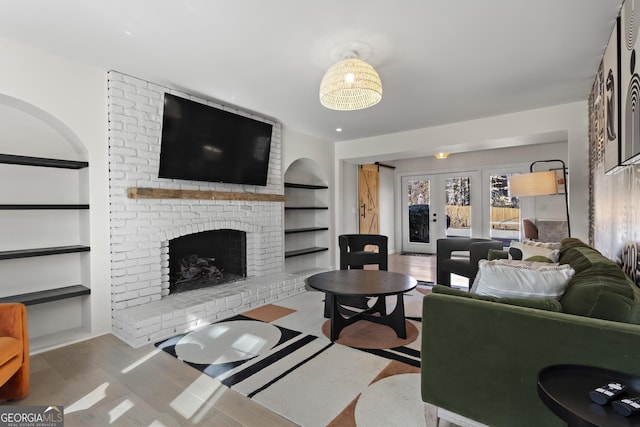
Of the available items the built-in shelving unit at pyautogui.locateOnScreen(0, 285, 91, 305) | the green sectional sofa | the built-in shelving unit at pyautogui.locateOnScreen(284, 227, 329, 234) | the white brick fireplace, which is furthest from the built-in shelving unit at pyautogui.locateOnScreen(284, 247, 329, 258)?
the green sectional sofa

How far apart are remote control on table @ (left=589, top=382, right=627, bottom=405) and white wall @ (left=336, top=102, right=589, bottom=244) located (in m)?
3.55

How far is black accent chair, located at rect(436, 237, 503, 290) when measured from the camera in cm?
386

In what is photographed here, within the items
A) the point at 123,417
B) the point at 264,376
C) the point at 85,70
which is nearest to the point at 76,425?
the point at 123,417

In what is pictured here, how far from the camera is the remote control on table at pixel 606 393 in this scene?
37.5 inches

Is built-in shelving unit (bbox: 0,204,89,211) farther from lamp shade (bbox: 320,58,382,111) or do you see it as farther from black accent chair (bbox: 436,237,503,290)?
black accent chair (bbox: 436,237,503,290)

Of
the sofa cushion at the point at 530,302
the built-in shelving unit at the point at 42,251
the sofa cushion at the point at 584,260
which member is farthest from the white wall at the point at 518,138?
the built-in shelving unit at the point at 42,251

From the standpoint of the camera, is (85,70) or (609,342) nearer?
(609,342)

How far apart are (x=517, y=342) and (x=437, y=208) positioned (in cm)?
670

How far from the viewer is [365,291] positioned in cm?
275

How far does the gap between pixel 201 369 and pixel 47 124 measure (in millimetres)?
2514

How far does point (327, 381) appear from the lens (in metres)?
2.21

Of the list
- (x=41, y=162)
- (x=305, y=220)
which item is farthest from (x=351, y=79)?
(x=305, y=220)

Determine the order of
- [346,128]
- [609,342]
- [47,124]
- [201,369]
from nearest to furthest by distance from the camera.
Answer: [609,342], [201,369], [47,124], [346,128]

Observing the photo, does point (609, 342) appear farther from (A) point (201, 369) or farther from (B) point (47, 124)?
(B) point (47, 124)
